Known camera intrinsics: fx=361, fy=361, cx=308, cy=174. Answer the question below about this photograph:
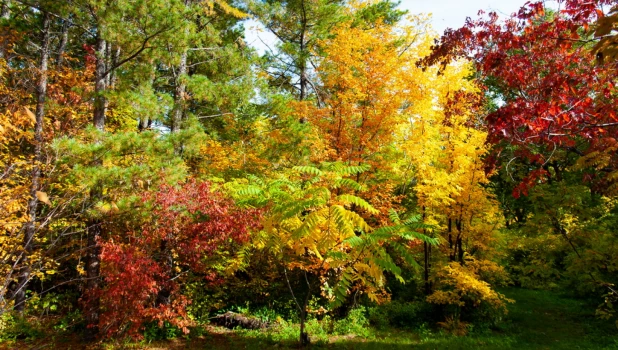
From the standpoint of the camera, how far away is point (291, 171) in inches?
380

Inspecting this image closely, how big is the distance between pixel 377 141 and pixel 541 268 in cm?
648

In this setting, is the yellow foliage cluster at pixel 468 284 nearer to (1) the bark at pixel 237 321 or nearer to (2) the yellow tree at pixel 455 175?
(2) the yellow tree at pixel 455 175

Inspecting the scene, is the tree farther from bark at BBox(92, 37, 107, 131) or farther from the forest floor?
bark at BBox(92, 37, 107, 131)

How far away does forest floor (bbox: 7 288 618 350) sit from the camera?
832cm

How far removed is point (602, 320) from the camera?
453 inches

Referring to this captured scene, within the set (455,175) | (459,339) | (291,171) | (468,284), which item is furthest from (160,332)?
(455,175)

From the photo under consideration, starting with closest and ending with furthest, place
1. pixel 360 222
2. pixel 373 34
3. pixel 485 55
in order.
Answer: pixel 485 55 < pixel 360 222 < pixel 373 34

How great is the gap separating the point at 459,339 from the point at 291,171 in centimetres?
625

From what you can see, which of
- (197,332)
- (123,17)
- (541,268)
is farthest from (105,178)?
(541,268)

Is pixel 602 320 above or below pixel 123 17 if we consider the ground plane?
below

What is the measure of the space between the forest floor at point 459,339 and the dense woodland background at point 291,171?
0.41 m

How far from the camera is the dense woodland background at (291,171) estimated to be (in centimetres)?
559

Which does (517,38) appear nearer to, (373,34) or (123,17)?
(373,34)

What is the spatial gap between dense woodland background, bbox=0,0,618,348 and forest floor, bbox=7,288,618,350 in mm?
413
